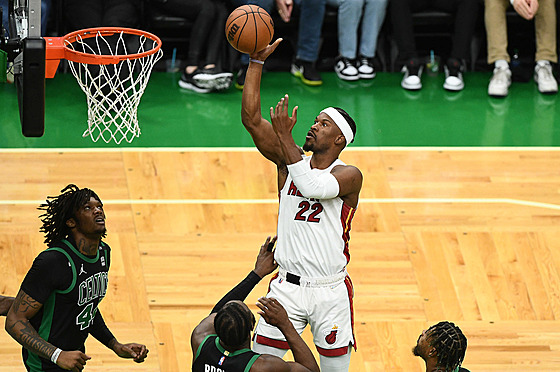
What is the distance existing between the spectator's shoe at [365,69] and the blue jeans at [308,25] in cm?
52

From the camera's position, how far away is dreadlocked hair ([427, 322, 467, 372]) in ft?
15.3

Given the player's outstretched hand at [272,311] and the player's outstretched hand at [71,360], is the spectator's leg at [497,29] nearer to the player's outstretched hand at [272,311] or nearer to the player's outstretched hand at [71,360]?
the player's outstretched hand at [272,311]

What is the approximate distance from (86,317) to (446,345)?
1.84 m

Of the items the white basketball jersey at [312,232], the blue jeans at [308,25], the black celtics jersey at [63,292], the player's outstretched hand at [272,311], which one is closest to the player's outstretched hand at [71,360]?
the black celtics jersey at [63,292]

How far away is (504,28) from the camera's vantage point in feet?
35.0

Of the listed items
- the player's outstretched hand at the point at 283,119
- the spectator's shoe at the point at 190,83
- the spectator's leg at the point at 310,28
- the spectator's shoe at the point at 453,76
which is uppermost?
the player's outstretched hand at the point at 283,119

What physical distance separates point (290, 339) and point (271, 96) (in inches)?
227

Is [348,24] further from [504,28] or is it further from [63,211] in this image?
[63,211]

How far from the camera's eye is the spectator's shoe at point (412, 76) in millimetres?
10664

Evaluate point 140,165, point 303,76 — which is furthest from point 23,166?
point 303,76

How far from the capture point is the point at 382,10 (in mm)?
10672

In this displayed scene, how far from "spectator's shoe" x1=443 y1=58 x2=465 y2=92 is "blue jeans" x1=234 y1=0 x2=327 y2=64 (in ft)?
4.65

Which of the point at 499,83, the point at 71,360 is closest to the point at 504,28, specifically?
the point at 499,83

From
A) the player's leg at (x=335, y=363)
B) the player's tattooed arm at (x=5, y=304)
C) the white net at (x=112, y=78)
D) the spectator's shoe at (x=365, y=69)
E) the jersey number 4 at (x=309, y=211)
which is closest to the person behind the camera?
the player's tattooed arm at (x=5, y=304)
